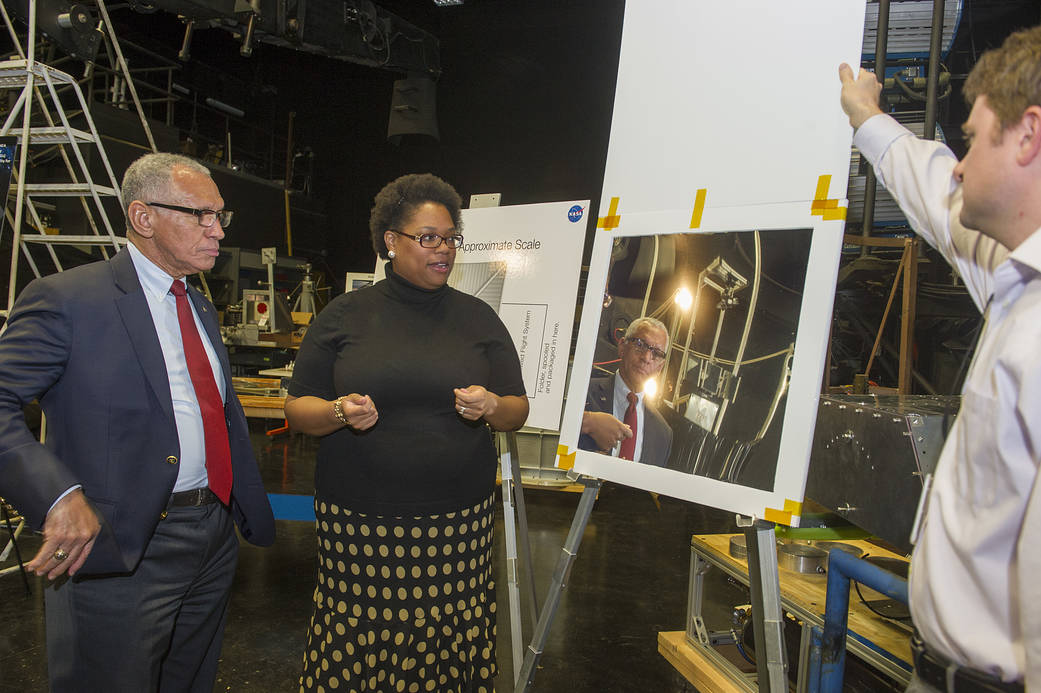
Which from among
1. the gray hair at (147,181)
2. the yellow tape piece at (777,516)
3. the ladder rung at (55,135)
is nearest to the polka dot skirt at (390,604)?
the yellow tape piece at (777,516)

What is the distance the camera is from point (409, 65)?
7133 mm

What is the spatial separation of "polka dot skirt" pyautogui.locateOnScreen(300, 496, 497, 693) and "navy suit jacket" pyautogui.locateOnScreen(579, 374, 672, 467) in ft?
1.54

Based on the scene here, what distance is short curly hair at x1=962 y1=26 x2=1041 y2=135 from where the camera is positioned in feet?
2.51

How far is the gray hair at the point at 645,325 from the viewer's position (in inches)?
61.8

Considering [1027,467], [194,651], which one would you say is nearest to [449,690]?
[194,651]

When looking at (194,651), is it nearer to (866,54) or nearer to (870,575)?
(870,575)

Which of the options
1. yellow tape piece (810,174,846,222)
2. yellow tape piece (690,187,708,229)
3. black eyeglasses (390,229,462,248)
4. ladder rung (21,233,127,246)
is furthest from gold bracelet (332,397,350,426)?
ladder rung (21,233,127,246)

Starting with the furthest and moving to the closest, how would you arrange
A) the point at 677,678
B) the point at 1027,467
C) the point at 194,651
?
the point at 677,678 < the point at 194,651 < the point at 1027,467

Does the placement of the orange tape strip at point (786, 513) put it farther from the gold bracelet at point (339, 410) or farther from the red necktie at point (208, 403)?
the red necktie at point (208, 403)

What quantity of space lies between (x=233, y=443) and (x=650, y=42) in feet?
5.06

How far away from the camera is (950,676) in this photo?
2.77ft

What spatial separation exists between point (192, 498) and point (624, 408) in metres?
1.06

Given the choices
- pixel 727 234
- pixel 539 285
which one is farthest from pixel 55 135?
pixel 727 234

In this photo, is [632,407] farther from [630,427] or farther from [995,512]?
[995,512]
